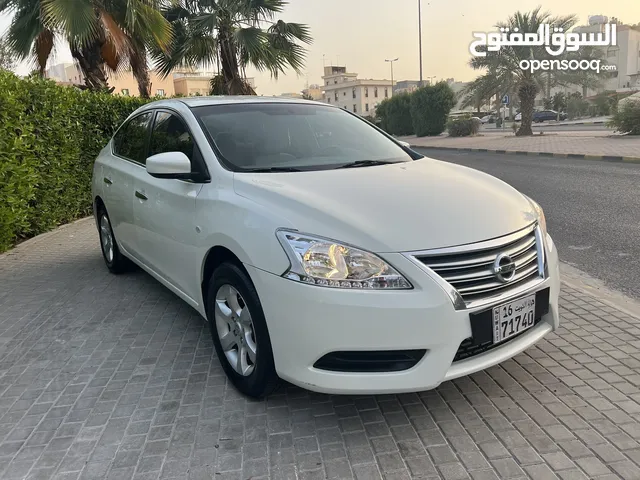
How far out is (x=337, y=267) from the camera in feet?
7.86

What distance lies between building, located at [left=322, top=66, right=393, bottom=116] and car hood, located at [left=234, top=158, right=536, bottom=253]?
93374 mm

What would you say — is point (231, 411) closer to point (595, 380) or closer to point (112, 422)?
point (112, 422)

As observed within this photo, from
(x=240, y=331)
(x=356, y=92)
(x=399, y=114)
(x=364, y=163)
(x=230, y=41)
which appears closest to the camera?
(x=240, y=331)

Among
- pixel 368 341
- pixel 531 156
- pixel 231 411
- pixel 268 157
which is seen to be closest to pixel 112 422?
pixel 231 411

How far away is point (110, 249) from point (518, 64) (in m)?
23.8

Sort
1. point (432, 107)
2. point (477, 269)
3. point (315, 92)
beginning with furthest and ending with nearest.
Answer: point (315, 92)
point (432, 107)
point (477, 269)

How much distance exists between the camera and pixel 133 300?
467cm

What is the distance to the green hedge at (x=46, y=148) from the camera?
6.20 m

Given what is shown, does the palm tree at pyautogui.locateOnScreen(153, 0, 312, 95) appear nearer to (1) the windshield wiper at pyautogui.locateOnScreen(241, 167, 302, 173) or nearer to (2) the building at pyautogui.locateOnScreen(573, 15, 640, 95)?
(1) the windshield wiper at pyautogui.locateOnScreen(241, 167, 302, 173)

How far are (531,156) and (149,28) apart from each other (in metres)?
11.9

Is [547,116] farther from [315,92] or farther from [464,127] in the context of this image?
[315,92]

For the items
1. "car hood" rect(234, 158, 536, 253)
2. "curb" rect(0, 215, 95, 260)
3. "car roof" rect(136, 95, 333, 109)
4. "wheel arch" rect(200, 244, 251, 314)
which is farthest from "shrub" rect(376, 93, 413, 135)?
"wheel arch" rect(200, 244, 251, 314)

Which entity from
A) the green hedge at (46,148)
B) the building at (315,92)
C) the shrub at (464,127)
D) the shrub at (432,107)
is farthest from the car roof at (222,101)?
the building at (315,92)

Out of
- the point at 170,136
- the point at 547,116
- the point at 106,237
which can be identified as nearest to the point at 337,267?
the point at 170,136
